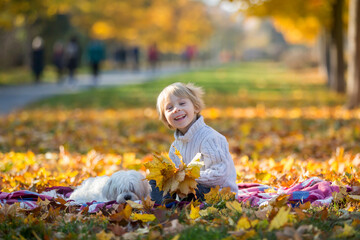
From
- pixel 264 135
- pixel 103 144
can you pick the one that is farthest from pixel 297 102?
pixel 103 144

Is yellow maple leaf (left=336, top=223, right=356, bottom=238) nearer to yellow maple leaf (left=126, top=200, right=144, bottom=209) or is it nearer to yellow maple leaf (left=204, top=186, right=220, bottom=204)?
yellow maple leaf (left=204, top=186, right=220, bottom=204)

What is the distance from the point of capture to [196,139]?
12.9 feet

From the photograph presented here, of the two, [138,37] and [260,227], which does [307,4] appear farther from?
[138,37]

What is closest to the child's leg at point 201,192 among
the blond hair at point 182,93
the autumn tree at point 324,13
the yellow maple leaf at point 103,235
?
the blond hair at point 182,93

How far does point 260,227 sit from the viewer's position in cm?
299

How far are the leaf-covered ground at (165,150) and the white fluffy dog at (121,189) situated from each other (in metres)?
0.21

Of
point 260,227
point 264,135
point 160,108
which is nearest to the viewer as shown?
point 260,227

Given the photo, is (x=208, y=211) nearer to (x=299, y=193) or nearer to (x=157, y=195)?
(x=157, y=195)

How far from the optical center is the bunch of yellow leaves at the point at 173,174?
11.7 ft

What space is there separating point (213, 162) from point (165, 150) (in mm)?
2131

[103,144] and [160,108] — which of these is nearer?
[160,108]

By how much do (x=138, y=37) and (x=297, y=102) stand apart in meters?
36.8

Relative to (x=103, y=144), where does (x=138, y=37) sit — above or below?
above

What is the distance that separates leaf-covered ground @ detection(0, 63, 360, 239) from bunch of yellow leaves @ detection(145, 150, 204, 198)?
15 centimetres
